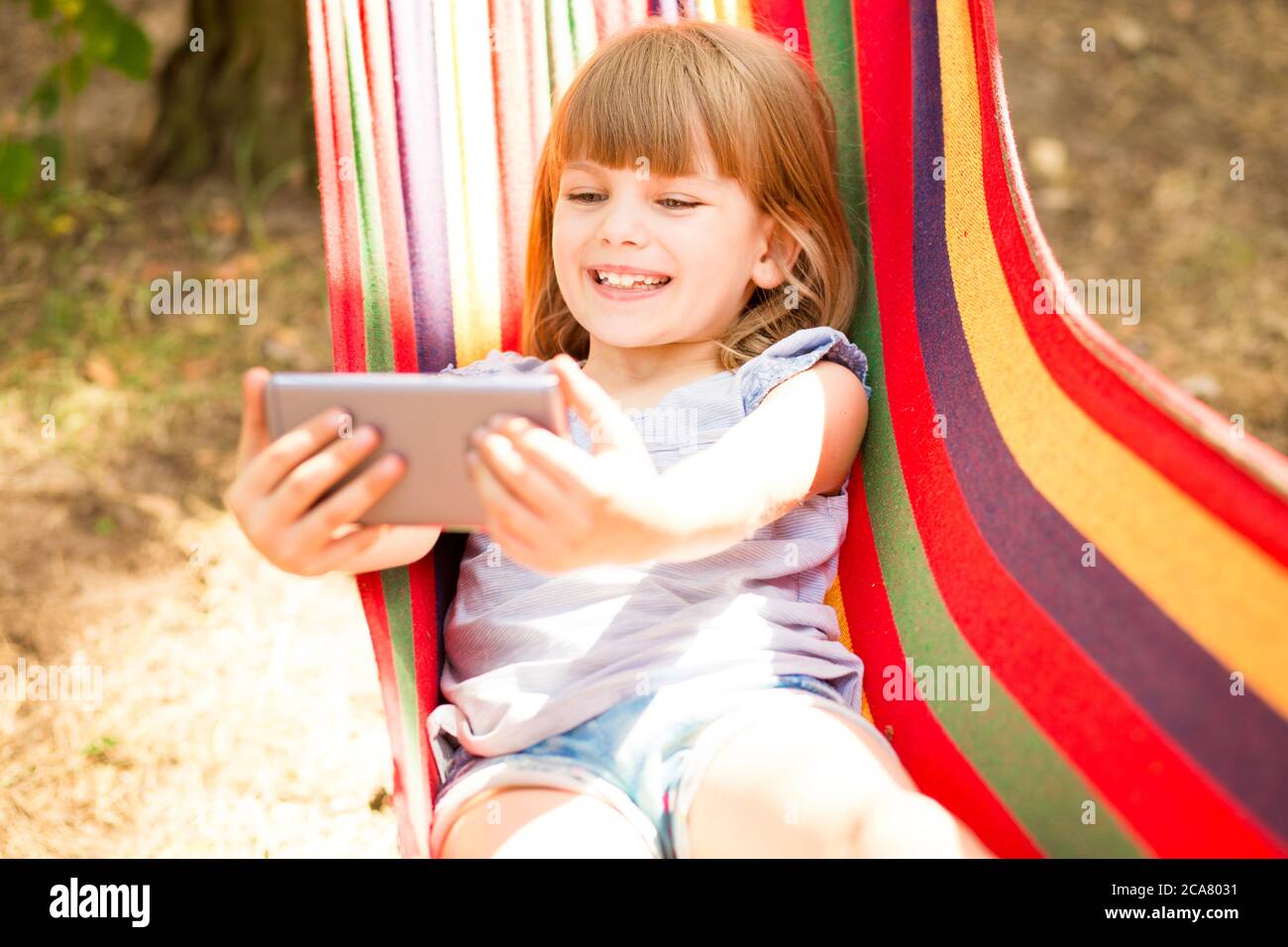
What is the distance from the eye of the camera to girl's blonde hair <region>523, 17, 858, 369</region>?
152 centimetres

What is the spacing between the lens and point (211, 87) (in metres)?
3.52

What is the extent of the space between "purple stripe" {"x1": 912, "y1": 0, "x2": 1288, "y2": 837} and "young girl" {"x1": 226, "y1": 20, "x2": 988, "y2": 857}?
123 millimetres

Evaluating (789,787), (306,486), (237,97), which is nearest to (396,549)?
(306,486)

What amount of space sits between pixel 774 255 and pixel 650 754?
66 centimetres

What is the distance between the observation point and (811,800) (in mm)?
1207

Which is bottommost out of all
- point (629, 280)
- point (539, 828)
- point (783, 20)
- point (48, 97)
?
point (539, 828)

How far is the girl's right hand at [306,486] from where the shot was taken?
45.5 inches

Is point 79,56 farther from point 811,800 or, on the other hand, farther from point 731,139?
point 811,800

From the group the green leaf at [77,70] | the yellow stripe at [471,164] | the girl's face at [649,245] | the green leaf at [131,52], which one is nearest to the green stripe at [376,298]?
the yellow stripe at [471,164]

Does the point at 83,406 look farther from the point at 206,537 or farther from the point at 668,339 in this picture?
the point at 668,339

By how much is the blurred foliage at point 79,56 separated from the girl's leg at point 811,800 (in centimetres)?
217

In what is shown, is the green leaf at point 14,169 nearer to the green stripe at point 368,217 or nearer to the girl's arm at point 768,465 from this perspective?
the green stripe at point 368,217

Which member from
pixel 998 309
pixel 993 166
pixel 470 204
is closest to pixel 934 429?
pixel 998 309
